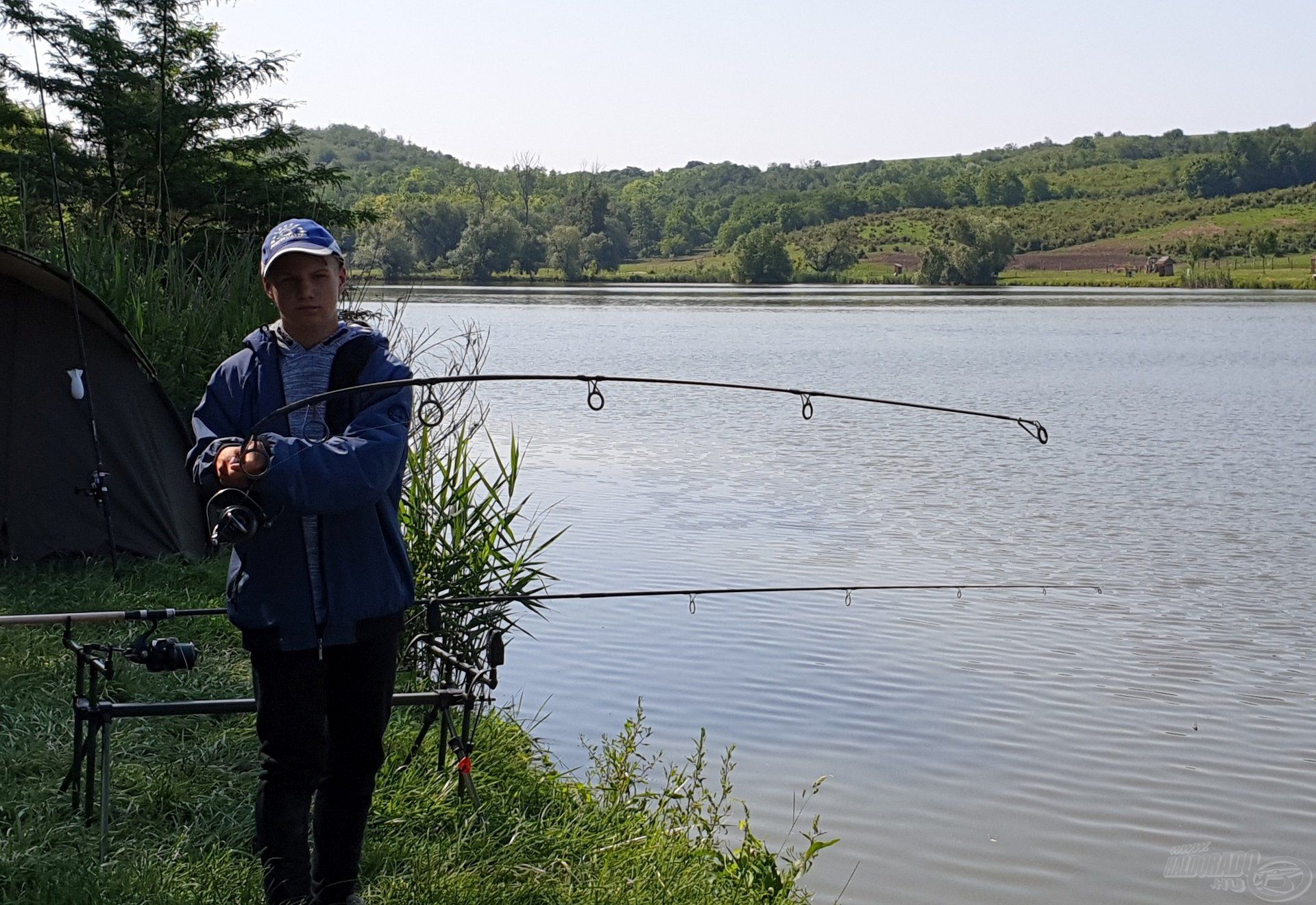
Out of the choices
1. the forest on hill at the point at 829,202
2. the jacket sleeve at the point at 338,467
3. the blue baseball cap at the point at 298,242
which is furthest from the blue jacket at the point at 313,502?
the forest on hill at the point at 829,202

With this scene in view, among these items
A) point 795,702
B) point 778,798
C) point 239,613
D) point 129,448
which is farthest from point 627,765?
point 129,448

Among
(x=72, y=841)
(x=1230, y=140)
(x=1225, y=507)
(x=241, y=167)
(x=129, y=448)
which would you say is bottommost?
(x=1225, y=507)

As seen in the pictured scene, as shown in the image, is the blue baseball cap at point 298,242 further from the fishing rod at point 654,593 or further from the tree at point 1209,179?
the tree at point 1209,179

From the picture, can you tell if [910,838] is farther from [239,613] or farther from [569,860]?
[239,613]

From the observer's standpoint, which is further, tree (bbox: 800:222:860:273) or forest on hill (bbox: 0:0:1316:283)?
tree (bbox: 800:222:860:273)

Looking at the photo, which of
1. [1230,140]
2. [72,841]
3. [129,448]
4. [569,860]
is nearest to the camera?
[72,841]

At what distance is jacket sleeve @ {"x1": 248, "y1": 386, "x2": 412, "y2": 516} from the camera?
313 cm

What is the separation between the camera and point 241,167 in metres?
14.0

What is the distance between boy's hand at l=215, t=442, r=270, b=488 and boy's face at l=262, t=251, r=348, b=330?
0.37m

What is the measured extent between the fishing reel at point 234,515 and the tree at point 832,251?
10493cm

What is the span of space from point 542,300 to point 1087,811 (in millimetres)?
66527

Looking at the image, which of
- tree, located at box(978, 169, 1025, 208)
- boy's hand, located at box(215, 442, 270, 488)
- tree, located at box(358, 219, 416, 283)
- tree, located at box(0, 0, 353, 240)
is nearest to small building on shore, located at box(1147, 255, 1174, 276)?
tree, located at box(978, 169, 1025, 208)

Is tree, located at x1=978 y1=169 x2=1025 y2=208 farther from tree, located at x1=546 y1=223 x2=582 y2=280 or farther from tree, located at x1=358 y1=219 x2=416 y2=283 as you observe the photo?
tree, located at x1=358 y1=219 x2=416 y2=283

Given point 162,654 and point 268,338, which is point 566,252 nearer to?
point 162,654
